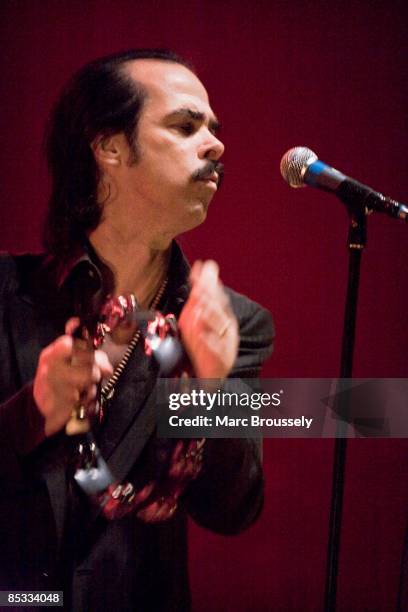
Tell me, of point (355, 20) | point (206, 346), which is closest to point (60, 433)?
point (206, 346)

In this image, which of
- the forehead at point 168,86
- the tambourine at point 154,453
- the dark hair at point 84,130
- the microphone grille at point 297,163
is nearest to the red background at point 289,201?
the dark hair at point 84,130

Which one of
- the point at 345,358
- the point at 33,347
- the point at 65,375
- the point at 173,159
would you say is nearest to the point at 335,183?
the point at 345,358

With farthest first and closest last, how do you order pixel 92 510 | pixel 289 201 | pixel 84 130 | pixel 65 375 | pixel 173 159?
pixel 289 201, pixel 84 130, pixel 173 159, pixel 92 510, pixel 65 375

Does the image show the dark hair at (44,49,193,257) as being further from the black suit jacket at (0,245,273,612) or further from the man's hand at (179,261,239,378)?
the man's hand at (179,261,239,378)

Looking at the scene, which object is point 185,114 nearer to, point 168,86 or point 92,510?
point 168,86

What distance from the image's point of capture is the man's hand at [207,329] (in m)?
0.98

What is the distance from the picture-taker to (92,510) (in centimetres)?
115

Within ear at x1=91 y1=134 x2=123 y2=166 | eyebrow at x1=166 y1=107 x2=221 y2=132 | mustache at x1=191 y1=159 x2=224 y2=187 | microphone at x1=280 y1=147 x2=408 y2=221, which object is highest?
eyebrow at x1=166 y1=107 x2=221 y2=132

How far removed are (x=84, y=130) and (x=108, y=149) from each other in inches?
3.1

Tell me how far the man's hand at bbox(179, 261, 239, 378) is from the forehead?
17.8 inches

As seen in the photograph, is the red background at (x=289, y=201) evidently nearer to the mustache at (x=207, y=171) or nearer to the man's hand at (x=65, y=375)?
the mustache at (x=207, y=171)

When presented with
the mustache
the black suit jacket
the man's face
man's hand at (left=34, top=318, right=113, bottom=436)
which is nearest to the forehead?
the man's face

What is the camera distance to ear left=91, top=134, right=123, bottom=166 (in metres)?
1.33

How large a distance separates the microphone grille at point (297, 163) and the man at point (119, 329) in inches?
8.1
